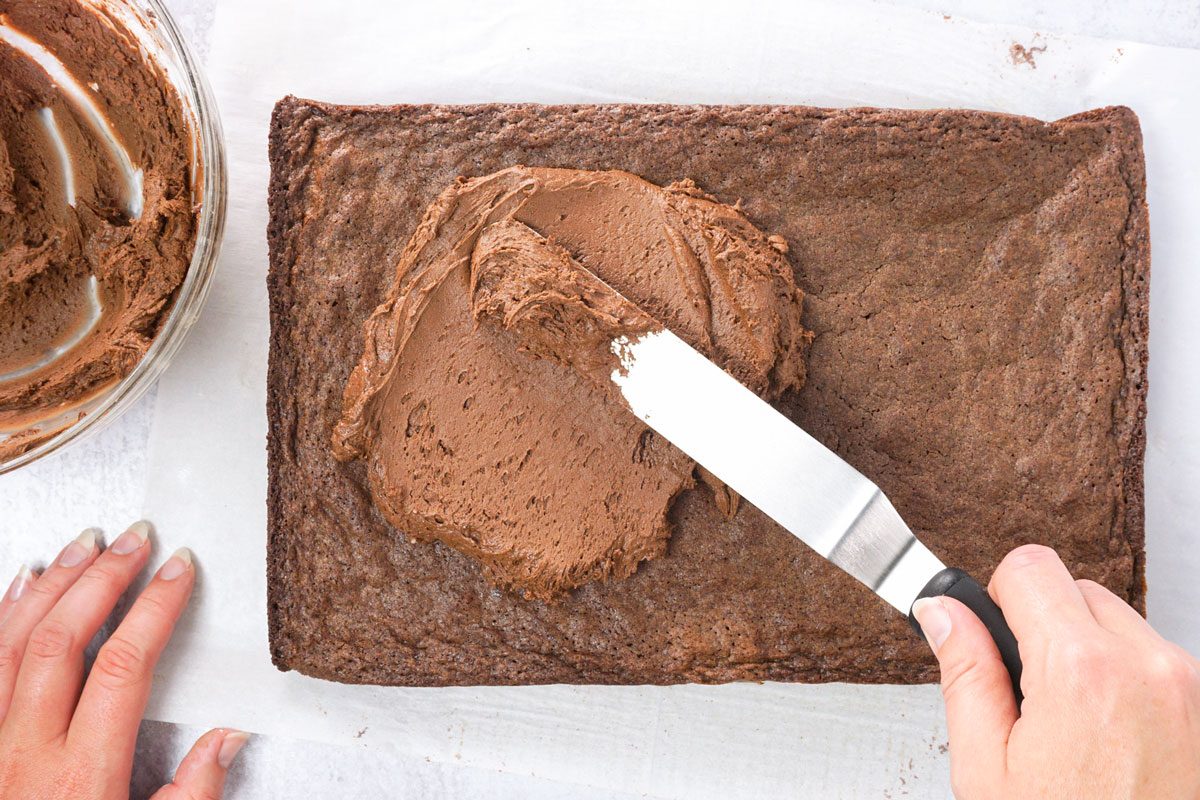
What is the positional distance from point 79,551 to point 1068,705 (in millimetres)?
2688

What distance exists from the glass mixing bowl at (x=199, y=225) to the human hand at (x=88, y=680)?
1.35 feet

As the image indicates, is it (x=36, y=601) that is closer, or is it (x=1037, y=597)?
(x=1037, y=597)

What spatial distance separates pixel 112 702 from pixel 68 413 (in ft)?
2.88

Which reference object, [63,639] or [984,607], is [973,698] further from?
[63,639]

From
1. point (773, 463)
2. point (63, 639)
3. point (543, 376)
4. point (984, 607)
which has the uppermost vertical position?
point (543, 376)

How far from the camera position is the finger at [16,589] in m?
2.61

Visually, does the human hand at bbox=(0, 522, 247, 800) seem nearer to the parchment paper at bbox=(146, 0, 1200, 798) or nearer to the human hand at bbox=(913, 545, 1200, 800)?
the parchment paper at bbox=(146, 0, 1200, 798)

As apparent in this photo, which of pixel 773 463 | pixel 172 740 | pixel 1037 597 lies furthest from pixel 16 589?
pixel 1037 597

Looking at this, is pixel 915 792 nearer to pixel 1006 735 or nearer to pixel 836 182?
pixel 1006 735

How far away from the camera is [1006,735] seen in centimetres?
155

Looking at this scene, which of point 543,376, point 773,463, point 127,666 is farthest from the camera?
point 127,666

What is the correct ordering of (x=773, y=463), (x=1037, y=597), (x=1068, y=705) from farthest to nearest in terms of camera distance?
(x=773, y=463)
(x=1037, y=597)
(x=1068, y=705)

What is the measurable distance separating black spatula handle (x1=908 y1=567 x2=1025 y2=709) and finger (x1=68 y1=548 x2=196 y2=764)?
2103 mm

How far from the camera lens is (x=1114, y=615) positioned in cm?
165
